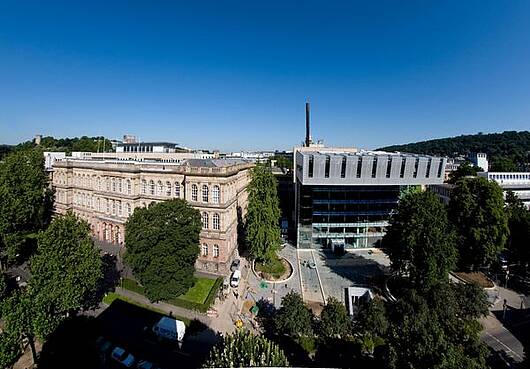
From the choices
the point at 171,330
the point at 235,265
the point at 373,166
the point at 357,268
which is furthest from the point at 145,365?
the point at 373,166

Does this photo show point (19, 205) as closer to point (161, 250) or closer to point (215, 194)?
point (161, 250)

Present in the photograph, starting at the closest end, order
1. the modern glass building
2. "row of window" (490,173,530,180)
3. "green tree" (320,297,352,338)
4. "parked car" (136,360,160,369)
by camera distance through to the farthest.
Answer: "parked car" (136,360,160,369)
"green tree" (320,297,352,338)
the modern glass building
"row of window" (490,173,530,180)

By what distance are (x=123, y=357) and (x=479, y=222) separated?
48732 millimetres

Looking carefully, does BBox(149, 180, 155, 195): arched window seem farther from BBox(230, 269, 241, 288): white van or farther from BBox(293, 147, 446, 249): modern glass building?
BBox(293, 147, 446, 249): modern glass building

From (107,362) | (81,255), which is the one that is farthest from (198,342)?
(81,255)

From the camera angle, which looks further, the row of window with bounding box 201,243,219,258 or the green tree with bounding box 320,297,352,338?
the row of window with bounding box 201,243,219,258

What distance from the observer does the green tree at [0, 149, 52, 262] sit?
43219 mm

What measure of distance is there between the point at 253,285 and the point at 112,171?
106 ft

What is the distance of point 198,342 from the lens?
102ft

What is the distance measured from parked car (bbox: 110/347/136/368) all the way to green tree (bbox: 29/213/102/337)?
554 cm

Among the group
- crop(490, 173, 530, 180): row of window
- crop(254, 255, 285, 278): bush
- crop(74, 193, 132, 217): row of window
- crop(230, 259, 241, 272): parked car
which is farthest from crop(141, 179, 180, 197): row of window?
crop(490, 173, 530, 180): row of window

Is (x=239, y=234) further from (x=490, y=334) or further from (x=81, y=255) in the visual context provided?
(x=490, y=334)

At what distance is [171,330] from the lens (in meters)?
30.5

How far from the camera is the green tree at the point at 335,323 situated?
94.4 ft
